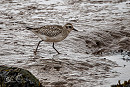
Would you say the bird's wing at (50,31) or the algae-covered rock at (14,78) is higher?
the bird's wing at (50,31)

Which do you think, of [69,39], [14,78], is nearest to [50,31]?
[69,39]

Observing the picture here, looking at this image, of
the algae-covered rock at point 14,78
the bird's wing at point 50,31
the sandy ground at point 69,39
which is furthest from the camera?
the bird's wing at point 50,31

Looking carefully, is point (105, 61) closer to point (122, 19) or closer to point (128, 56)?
point (128, 56)

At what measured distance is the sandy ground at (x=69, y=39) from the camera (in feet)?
29.3

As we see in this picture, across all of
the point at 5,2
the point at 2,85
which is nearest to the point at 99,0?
the point at 5,2

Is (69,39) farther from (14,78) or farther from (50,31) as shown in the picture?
(14,78)

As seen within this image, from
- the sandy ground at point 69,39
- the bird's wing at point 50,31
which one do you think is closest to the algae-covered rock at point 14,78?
the sandy ground at point 69,39

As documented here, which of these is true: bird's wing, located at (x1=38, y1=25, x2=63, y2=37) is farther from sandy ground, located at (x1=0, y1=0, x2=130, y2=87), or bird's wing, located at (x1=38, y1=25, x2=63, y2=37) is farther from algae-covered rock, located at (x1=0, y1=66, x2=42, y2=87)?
algae-covered rock, located at (x1=0, y1=66, x2=42, y2=87)

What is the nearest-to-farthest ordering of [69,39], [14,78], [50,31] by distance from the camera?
[14,78] < [50,31] < [69,39]

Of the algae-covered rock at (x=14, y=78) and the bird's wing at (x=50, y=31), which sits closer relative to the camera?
the algae-covered rock at (x=14, y=78)

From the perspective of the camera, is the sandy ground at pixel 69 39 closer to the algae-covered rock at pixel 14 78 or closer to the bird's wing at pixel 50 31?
the bird's wing at pixel 50 31

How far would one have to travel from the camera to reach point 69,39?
12.4 meters

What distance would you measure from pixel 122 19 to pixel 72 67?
22.7 feet

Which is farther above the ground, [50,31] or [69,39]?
[50,31]
